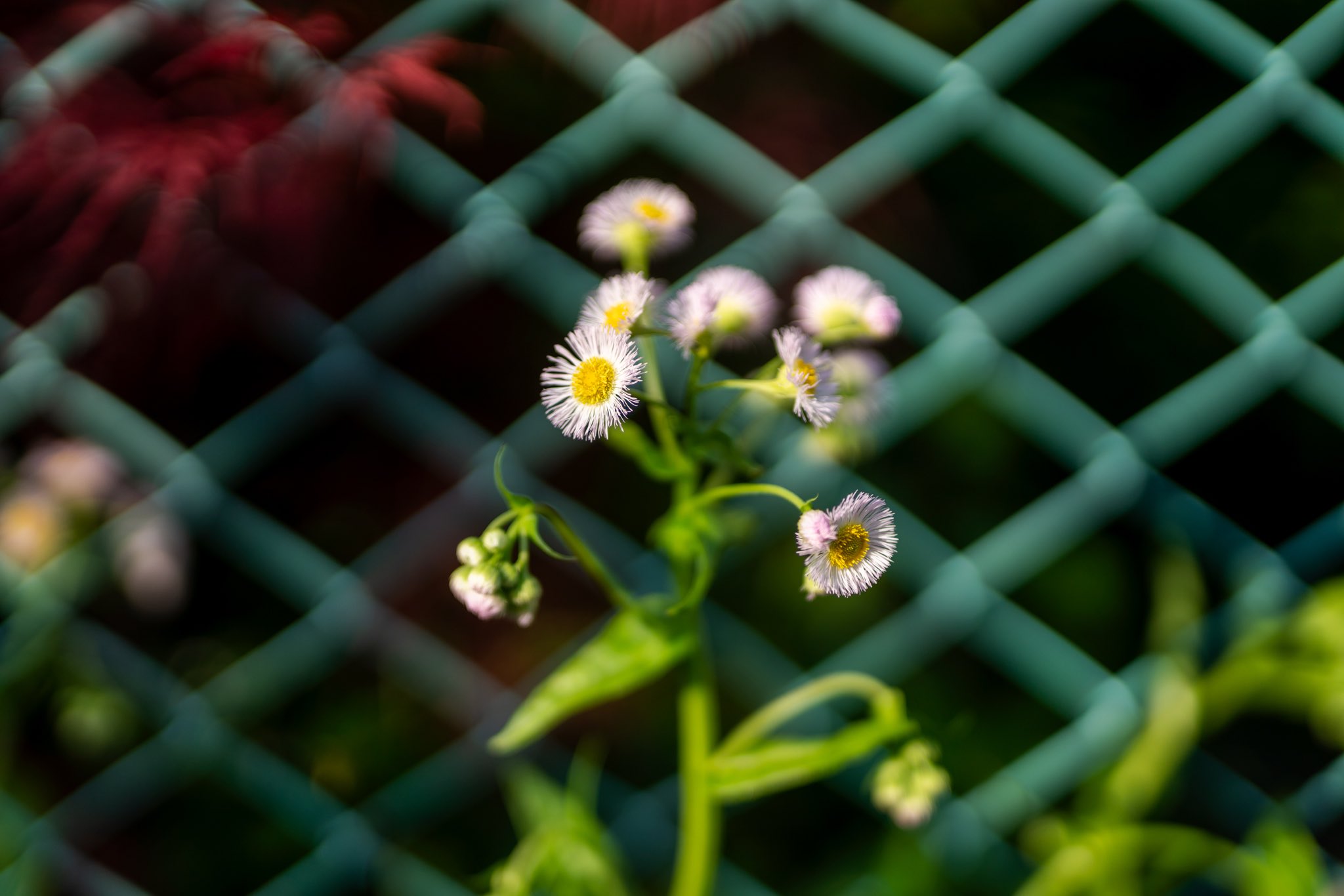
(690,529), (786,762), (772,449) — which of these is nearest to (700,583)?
(690,529)

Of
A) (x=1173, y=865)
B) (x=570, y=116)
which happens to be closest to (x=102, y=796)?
(x=570, y=116)

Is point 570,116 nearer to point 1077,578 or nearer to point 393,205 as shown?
point 393,205

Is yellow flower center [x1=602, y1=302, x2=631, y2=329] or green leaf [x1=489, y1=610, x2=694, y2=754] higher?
yellow flower center [x1=602, y1=302, x2=631, y2=329]

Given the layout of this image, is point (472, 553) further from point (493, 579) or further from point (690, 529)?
point (690, 529)

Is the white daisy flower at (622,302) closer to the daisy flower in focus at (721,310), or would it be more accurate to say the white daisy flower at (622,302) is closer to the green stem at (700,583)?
the daisy flower in focus at (721,310)

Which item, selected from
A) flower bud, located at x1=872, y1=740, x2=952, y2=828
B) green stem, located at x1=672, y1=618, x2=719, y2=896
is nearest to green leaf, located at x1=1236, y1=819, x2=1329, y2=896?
flower bud, located at x1=872, y1=740, x2=952, y2=828

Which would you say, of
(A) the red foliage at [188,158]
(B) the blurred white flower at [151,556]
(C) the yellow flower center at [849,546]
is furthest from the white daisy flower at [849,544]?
(B) the blurred white flower at [151,556]

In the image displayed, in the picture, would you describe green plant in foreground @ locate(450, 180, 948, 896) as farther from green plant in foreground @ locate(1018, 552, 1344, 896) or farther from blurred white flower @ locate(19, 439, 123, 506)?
blurred white flower @ locate(19, 439, 123, 506)
